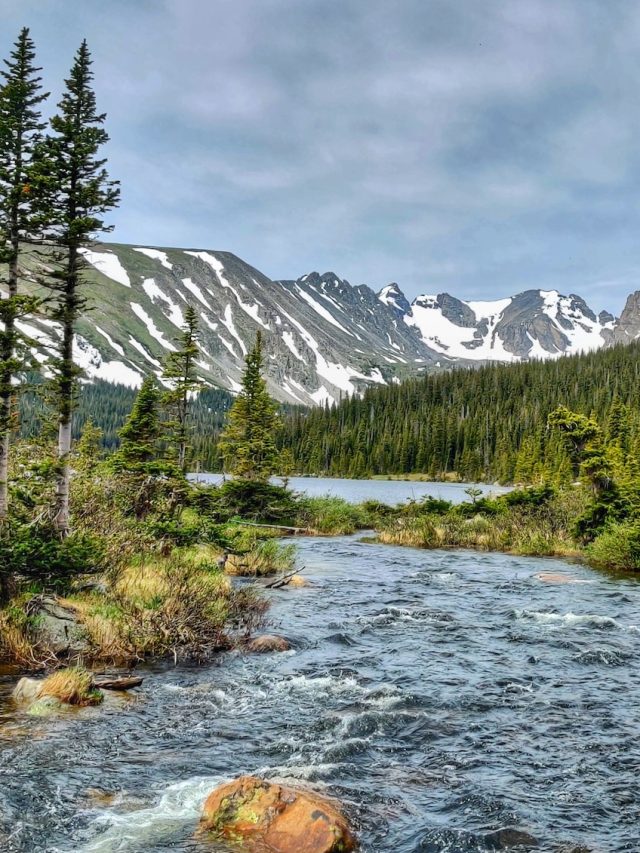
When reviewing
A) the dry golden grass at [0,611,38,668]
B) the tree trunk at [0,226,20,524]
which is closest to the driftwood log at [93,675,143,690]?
the dry golden grass at [0,611,38,668]

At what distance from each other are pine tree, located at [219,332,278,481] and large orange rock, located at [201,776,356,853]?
34.5 metres

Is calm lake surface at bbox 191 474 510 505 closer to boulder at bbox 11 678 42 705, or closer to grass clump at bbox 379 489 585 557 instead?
grass clump at bbox 379 489 585 557

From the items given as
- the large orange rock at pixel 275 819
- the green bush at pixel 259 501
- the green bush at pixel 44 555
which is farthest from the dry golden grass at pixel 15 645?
the green bush at pixel 259 501

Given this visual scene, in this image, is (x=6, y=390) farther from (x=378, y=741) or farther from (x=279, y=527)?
(x=279, y=527)

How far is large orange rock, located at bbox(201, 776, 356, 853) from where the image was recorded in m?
6.63

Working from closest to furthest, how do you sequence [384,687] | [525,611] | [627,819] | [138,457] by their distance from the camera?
[627,819] < [384,687] < [525,611] < [138,457]

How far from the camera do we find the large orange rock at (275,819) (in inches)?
261

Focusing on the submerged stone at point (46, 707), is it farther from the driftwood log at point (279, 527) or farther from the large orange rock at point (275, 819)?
the driftwood log at point (279, 527)

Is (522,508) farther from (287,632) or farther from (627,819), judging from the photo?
(627,819)

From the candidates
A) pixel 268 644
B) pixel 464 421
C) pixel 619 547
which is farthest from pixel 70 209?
pixel 464 421

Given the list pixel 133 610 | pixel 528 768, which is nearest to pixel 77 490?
pixel 133 610

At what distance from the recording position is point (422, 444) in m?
152

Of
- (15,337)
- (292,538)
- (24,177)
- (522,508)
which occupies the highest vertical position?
(24,177)

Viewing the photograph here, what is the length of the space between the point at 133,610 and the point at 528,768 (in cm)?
891
